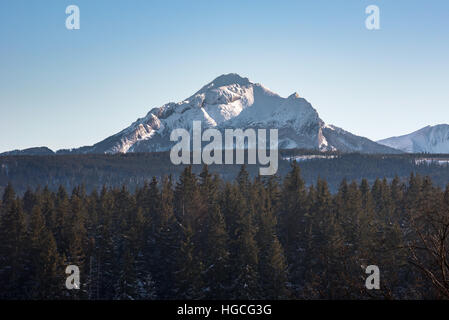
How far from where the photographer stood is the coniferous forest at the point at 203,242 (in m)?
52.4

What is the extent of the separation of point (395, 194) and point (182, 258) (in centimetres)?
3328

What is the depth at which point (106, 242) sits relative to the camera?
195 feet

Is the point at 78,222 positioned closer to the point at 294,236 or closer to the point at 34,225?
the point at 34,225

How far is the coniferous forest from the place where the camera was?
52406mm

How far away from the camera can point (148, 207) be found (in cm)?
6944

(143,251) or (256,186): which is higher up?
(256,186)

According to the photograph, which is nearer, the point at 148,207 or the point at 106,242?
the point at 106,242

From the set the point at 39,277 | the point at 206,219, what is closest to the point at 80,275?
the point at 39,277

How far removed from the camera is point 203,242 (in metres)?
61.4

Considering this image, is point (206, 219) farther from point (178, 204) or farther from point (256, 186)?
point (256, 186)

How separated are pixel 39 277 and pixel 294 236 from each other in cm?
2808
